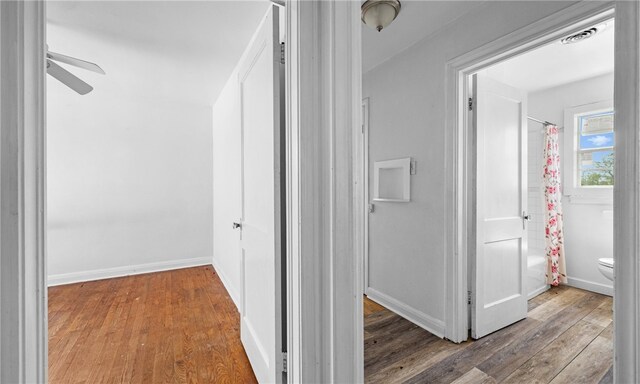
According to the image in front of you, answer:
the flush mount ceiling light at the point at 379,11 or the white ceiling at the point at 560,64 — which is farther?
the white ceiling at the point at 560,64

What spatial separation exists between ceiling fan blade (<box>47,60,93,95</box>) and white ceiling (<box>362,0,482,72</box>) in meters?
1.99

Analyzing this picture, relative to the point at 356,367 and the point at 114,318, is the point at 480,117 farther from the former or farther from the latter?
the point at 114,318

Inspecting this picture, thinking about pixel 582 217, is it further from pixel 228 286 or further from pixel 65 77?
pixel 65 77

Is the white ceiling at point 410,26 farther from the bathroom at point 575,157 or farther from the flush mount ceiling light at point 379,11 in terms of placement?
the bathroom at point 575,157

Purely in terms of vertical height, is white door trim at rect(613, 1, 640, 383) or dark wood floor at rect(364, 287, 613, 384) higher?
white door trim at rect(613, 1, 640, 383)

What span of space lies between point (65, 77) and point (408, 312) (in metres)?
2.98

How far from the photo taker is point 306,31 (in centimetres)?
104

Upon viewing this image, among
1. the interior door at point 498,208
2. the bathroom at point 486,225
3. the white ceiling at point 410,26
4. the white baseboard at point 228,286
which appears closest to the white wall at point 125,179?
the white baseboard at point 228,286

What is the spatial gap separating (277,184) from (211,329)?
64.2 inches

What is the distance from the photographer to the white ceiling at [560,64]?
7.93ft

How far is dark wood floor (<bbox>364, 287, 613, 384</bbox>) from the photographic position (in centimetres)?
173

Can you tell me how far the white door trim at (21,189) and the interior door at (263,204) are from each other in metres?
0.79

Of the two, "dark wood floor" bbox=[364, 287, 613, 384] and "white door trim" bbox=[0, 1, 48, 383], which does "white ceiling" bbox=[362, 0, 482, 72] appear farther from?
"dark wood floor" bbox=[364, 287, 613, 384]

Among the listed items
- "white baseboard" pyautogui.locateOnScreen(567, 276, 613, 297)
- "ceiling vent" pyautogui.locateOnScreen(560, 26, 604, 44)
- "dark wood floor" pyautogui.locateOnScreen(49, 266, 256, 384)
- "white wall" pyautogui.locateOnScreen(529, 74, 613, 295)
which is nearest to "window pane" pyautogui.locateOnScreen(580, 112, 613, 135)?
"white wall" pyautogui.locateOnScreen(529, 74, 613, 295)
